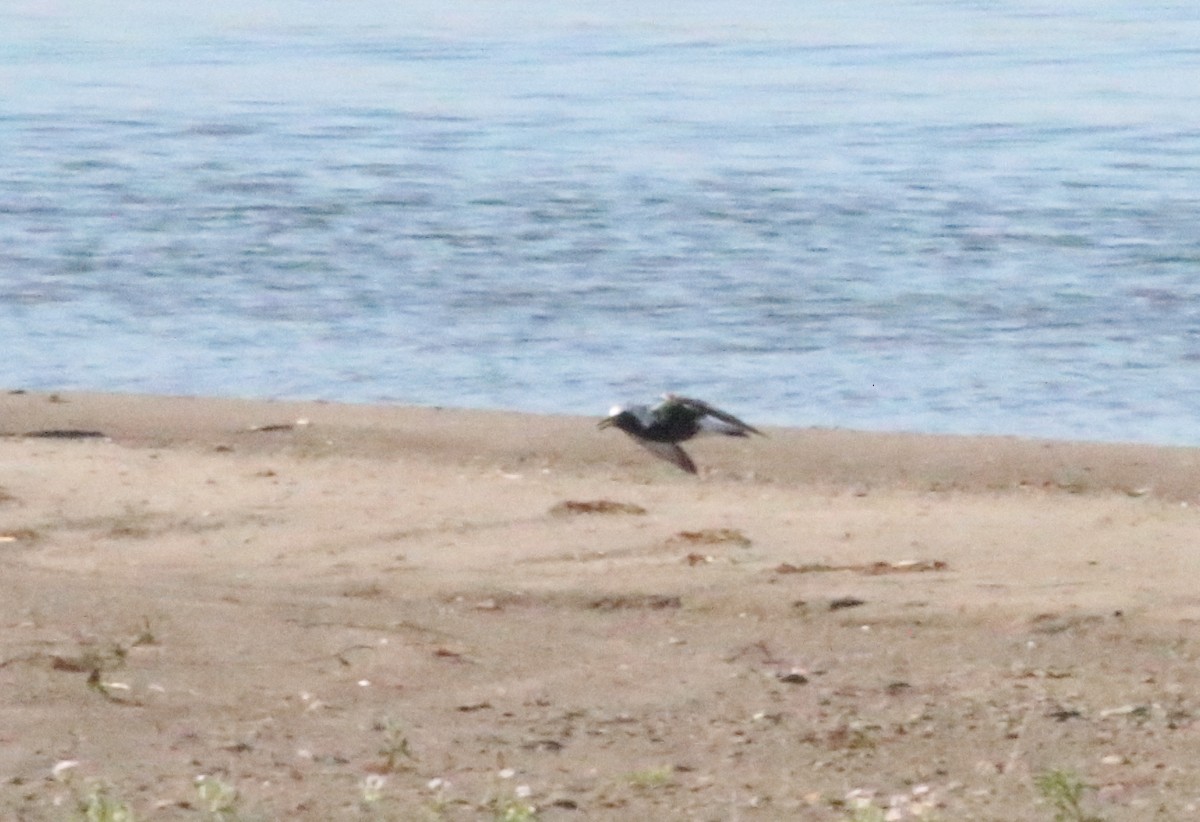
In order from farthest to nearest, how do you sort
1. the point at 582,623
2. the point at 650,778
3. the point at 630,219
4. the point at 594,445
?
the point at 630,219, the point at 594,445, the point at 582,623, the point at 650,778

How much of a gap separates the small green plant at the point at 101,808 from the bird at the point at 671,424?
2.81 m

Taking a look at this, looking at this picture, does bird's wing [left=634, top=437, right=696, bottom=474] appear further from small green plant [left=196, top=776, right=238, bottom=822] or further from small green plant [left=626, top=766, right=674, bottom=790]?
small green plant [left=196, top=776, right=238, bottom=822]

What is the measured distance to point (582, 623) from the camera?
6.34m

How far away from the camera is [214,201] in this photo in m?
17.1

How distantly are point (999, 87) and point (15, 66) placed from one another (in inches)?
381

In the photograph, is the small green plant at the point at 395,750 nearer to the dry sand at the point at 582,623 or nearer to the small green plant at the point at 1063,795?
the dry sand at the point at 582,623

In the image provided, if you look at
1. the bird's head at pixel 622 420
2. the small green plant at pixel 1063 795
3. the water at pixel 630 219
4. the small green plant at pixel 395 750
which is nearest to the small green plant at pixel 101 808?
the small green plant at pixel 395 750

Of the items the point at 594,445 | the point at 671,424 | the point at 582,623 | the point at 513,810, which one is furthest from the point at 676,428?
the point at 513,810

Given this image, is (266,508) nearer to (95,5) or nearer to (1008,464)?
(1008,464)

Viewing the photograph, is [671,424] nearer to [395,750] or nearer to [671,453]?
[671,453]

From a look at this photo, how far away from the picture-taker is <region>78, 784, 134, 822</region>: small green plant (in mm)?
4336

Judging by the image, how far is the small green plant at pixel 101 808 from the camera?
14.2 feet

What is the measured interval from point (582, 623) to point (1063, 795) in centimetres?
201

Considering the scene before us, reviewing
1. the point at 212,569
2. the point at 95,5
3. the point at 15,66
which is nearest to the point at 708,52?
the point at 15,66
